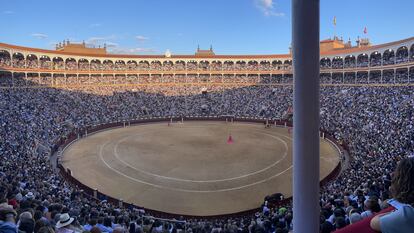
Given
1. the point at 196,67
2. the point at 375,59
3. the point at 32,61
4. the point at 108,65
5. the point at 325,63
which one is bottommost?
the point at 375,59

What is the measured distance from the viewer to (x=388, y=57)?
185 ft

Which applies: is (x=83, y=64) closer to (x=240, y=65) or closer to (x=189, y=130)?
(x=189, y=130)

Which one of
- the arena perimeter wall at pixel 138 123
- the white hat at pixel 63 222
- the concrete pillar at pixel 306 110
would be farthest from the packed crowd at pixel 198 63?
the white hat at pixel 63 222

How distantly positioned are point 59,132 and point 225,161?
2266 cm

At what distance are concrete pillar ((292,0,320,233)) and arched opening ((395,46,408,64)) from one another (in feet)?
181

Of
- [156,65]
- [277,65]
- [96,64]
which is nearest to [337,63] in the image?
[277,65]

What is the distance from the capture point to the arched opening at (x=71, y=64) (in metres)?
67.2

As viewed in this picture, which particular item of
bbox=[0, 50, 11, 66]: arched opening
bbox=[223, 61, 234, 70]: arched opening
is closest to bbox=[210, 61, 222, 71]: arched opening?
bbox=[223, 61, 234, 70]: arched opening

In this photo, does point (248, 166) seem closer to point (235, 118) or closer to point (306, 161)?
point (306, 161)

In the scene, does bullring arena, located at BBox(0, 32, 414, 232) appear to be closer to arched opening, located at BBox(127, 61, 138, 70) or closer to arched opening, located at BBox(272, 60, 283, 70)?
arched opening, located at BBox(272, 60, 283, 70)

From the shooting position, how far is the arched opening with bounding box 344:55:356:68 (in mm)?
62097

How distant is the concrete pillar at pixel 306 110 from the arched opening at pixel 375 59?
59.8 metres

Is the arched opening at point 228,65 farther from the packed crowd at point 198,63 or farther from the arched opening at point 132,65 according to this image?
the arched opening at point 132,65

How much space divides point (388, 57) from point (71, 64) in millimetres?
63766
